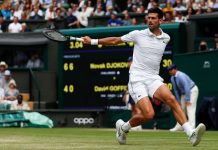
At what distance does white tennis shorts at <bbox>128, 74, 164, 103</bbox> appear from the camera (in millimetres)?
12414

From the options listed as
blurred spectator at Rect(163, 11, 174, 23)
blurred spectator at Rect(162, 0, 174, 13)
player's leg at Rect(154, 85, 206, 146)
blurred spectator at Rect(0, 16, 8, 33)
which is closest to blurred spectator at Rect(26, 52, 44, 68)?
blurred spectator at Rect(0, 16, 8, 33)

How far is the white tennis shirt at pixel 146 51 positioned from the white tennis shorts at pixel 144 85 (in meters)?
0.08

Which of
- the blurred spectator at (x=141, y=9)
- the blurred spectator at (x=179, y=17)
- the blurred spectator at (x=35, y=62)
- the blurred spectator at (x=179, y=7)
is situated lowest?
the blurred spectator at (x=35, y=62)

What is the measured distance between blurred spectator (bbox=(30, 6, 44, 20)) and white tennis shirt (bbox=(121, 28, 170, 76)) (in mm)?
17065

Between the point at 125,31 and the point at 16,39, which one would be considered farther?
the point at 16,39

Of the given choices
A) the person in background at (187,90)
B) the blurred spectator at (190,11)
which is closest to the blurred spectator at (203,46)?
the person in background at (187,90)

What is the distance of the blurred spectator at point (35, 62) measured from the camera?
2666 cm

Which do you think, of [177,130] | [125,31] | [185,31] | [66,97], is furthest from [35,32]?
[177,130]

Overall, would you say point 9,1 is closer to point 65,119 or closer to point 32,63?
point 32,63

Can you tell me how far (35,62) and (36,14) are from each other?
11.1 feet

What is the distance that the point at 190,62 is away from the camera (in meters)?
22.2

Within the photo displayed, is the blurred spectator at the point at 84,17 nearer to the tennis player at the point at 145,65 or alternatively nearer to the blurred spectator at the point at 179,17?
the blurred spectator at the point at 179,17

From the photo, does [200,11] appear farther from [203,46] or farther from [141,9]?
[141,9]

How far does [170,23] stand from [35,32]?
19.7 feet
